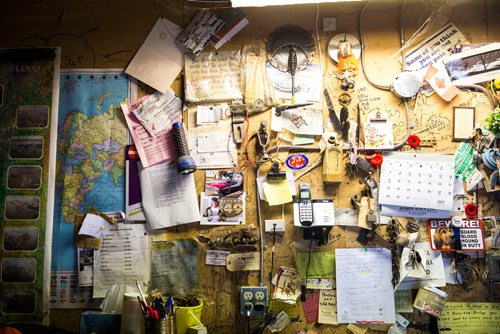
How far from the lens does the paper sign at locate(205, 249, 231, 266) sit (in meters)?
2.06

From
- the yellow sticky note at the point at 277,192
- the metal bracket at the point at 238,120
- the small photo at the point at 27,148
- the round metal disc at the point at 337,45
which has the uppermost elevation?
the round metal disc at the point at 337,45

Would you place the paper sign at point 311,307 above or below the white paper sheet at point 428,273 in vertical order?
below

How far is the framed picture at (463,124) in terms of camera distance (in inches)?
81.5

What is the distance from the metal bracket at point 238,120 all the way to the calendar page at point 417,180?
73 centimetres

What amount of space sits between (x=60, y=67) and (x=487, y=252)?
2.34 m

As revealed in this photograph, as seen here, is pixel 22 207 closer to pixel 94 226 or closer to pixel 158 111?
pixel 94 226

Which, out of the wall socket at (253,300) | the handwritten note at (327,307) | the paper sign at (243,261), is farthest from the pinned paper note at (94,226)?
the handwritten note at (327,307)

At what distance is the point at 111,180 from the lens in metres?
2.10

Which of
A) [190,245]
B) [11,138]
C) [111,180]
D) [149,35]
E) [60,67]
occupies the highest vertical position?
[149,35]

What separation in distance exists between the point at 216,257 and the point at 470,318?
1.28 meters

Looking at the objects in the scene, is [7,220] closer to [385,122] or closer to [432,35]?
[385,122]

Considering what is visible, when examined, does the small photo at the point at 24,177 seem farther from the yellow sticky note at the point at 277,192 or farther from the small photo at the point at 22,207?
the yellow sticky note at the point at 277,192

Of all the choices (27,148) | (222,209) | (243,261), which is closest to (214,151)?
(222,209)

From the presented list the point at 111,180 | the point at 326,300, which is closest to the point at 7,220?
the point at 111,180
